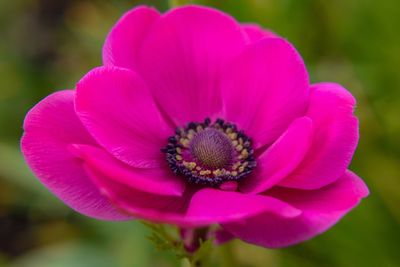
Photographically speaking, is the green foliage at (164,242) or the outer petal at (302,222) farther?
the green foliage at (164,242)

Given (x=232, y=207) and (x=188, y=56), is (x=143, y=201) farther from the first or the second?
(x=188, y=56)

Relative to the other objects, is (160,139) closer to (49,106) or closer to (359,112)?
(49,106)

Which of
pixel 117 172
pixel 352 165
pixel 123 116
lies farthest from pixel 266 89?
pixel 352 165

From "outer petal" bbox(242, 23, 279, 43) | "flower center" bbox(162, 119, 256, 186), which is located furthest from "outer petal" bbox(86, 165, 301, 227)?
"outer petal" bbox(242, 23, 279, 43)

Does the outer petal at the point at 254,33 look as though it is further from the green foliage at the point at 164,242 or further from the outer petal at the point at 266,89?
the green foliage at the point at 164,242

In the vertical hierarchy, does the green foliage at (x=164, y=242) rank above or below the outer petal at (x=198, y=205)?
below

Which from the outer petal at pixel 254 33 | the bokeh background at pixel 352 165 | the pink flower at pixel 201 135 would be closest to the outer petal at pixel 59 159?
the pink flower at pixel 201 135
